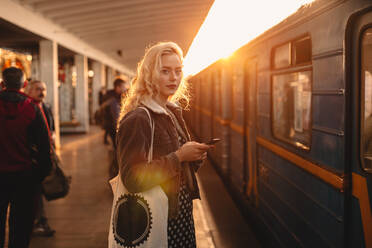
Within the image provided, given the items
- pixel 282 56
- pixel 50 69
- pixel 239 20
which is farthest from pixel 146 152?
pixel 50 69

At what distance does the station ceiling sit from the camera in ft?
24.4

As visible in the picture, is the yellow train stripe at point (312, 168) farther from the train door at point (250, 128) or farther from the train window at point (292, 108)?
the train door at point (250, 128)

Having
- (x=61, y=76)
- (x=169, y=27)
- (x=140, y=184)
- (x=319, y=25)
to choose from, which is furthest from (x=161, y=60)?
(x=61, y=76)

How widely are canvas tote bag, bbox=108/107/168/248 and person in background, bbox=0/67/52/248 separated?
149 centimetres

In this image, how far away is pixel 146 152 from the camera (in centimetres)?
174

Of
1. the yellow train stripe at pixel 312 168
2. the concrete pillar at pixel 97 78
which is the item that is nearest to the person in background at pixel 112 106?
the yellow train stripe at pixel 312 168

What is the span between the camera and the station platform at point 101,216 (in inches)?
164

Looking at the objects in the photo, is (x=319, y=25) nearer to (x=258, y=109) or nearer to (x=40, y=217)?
(x=258, y=109)

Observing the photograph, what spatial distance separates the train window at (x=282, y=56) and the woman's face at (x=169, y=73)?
1.83 meters

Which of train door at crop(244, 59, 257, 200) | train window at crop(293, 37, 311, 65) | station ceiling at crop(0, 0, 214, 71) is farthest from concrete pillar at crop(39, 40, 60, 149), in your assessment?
train window at crop(293, 37, 311, 65)

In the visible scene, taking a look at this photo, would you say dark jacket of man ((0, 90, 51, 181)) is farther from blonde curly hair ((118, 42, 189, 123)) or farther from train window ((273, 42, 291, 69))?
train window ((273, 42, 291, 69))

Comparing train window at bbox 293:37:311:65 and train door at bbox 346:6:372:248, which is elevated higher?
train window at bbox 293:37:311:65

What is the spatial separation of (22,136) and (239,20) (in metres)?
2.77

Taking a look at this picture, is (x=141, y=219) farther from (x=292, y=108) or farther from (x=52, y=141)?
(x=52, y=141)
